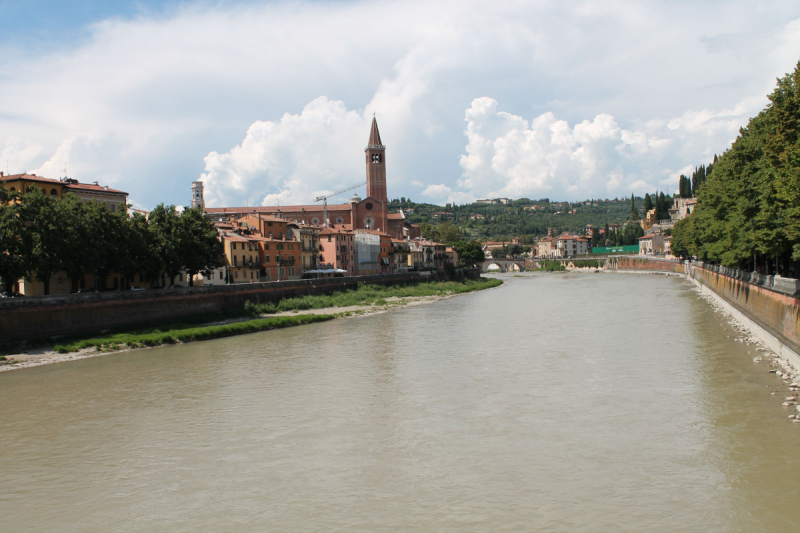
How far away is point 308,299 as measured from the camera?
45000 mm

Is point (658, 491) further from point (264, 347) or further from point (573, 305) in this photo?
point (573, 305)

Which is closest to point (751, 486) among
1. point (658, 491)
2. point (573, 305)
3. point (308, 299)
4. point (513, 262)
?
point (658, 491)

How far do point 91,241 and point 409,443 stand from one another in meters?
22.7

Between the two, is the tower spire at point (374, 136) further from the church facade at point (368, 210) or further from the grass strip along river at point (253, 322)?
the grass strip along river at point (253, 322)

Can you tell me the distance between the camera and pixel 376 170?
92500mm

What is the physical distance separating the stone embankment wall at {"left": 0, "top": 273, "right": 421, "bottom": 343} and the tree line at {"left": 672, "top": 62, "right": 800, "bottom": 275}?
92.1ft

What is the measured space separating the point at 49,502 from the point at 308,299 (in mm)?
34538

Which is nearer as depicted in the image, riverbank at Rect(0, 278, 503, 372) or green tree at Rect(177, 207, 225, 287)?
riverbank at Rect(0, 278, 503, 372)

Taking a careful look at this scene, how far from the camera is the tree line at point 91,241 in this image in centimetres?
2644

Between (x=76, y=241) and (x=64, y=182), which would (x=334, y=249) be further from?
(x=76, y=241)

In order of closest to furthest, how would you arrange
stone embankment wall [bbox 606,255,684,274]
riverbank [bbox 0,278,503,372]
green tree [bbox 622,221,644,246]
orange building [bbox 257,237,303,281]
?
riverbank [bbox 0,278,503,372], orange building [bbox 257,237,303,281], stone embankment wall [bbox 606,255,684,274], green tree [bbox 622,221,644,246]

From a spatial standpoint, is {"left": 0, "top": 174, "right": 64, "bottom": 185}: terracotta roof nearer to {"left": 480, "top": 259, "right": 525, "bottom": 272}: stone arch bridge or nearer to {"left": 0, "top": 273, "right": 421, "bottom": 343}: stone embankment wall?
{"left": 0, "top": 273, "right": 421, "bottom": 343}: stone embankment wall

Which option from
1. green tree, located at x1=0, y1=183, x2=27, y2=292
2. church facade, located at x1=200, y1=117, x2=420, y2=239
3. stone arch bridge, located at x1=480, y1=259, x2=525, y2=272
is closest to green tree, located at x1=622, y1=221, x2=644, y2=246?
stone arch bridge, located at x1=480, y1=259, x2=525, y2=272

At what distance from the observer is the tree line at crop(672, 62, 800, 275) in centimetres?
1827
